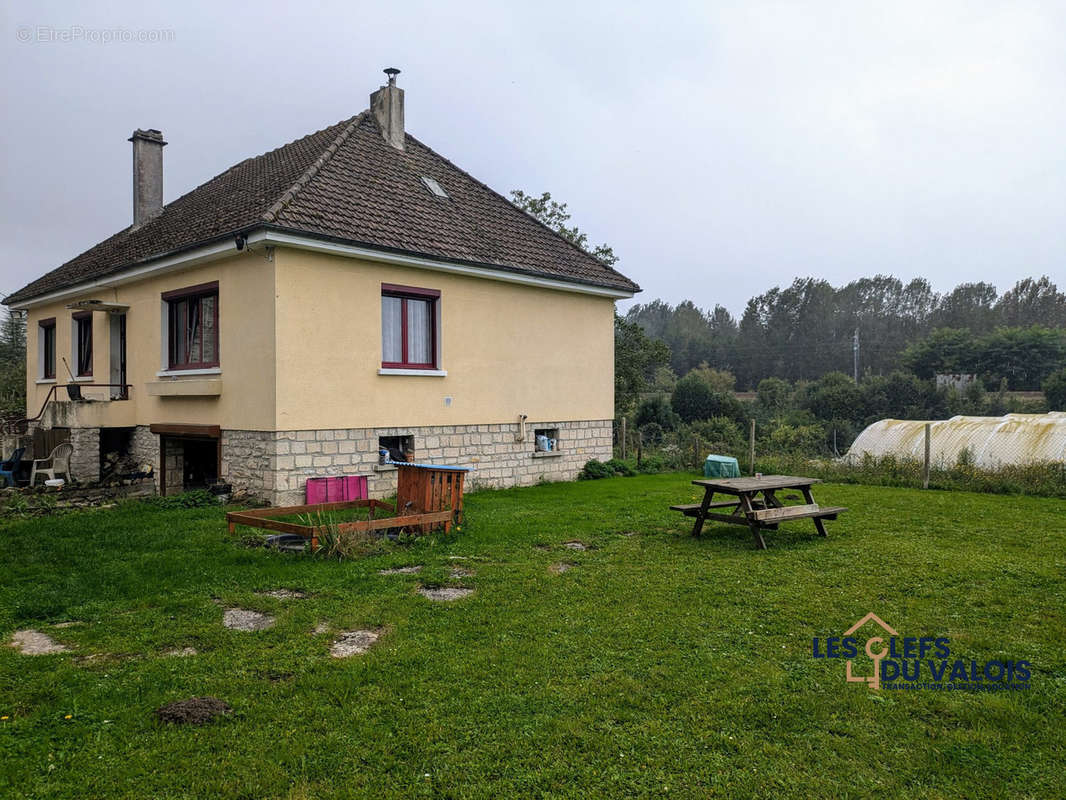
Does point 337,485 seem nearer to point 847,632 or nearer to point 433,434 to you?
point 433,434

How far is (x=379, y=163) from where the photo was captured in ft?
50.0

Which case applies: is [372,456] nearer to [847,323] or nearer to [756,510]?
[756,510]

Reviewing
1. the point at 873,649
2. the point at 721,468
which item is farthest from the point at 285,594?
the point at 721,468

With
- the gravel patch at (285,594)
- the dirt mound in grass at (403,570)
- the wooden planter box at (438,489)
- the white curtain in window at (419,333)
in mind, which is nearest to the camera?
the gravel patch at (285,594)

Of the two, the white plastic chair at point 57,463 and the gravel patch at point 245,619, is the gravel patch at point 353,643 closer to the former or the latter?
the gravel patch at point 245,619

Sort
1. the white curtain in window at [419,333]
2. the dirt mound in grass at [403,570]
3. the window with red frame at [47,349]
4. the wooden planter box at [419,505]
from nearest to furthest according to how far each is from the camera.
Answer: the dirt mound in grass at [403,570] < the wooden planter box at [419,505] < the white curtain in window at [419,333] < the window with red frame at [47,349]

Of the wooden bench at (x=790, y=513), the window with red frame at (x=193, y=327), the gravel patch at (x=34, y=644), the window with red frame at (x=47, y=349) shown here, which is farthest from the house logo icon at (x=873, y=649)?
the window with red frame at (x=47, y=349)

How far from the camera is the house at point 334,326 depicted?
11.8m

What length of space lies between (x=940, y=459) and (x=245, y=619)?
17329 mm

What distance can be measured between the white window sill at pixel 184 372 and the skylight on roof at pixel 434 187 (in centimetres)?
608

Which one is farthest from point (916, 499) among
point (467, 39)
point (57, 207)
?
point (57, 207)

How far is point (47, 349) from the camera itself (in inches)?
756

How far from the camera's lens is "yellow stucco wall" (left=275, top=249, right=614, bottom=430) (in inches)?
461

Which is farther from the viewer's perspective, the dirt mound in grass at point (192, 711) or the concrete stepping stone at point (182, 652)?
the concrete stepping stone at point (182, 652)
